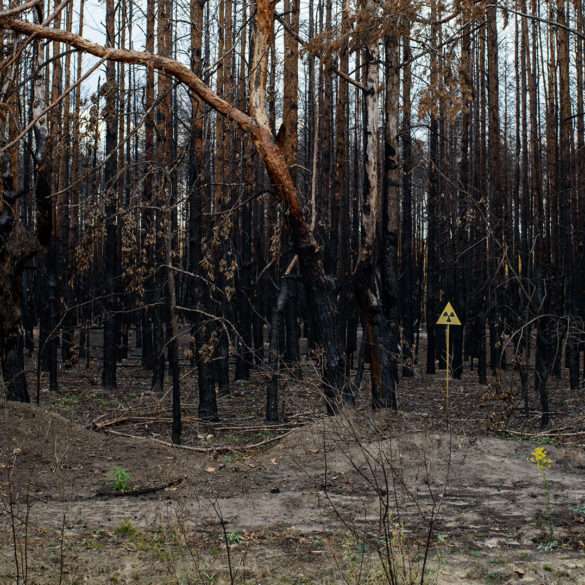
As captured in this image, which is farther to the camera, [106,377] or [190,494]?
[106,377]

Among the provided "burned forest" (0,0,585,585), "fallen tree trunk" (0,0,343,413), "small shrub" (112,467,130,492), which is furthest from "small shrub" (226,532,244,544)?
"fallen tree trunk" (0,0,343,413)

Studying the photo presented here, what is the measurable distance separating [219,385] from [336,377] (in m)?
7.34

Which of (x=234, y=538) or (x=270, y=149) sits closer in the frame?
(x=234, y=538)

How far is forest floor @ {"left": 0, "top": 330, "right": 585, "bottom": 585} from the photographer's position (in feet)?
17.2

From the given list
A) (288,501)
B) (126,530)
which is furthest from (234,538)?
(288,501)

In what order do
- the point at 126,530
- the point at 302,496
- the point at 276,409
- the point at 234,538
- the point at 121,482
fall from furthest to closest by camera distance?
the point at 276,409
the point at 121,482
the point at 302,496
the point at 126,530
the point at 234,538

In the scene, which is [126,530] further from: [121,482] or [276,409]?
[276,409]

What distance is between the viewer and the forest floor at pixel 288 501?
17.2ft

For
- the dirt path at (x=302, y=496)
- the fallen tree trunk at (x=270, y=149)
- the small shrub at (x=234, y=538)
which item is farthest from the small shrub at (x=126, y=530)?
the fallen tree trunk at (x=270, y=149)

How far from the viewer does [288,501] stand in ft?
24.9

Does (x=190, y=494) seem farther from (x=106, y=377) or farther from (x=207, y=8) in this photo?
(x=207, y=8)

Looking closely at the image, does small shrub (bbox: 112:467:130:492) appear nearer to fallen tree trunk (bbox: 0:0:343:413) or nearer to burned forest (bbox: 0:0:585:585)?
burned forest (bbox: 0:0:585:585)

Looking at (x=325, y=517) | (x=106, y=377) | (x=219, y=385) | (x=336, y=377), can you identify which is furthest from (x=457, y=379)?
(x=325, y=517)

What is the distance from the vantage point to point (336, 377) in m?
10.4
